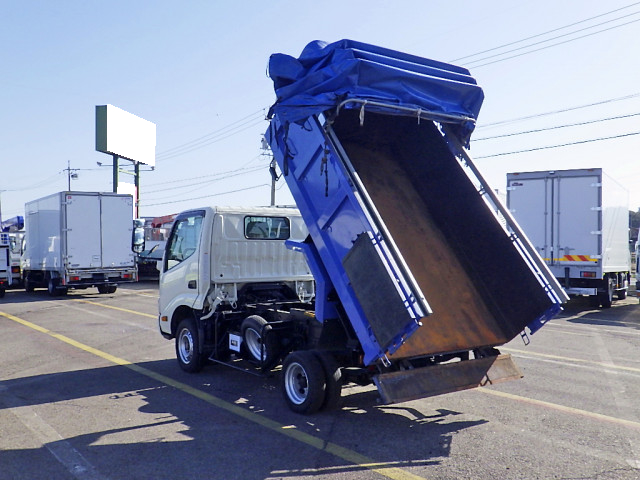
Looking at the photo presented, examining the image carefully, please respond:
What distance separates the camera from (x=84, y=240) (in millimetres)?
20922

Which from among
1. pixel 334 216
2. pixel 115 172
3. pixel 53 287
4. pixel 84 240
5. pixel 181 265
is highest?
pixel 115 172

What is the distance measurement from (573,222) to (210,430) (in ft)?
44.2

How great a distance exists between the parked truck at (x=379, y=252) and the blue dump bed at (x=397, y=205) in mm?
16

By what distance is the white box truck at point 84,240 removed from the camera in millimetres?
20641

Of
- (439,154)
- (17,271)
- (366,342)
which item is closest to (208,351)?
(366,342)

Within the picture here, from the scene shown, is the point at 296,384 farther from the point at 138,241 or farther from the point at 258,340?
the point at 138,241

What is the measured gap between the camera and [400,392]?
18.0 ft

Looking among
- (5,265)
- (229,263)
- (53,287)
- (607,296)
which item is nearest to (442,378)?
(229,263)

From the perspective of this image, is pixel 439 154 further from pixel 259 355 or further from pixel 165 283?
pixel 165 283

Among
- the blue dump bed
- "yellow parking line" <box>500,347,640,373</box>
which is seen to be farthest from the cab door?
"yellow parking line" <box>500,347,640,373</box>

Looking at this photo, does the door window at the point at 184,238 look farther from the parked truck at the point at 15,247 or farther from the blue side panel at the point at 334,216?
the parked truck at the point at 15,247

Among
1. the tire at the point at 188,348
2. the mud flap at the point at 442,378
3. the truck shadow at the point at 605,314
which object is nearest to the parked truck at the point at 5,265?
the tire at the point at 188,348

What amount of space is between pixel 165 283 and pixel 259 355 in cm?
236

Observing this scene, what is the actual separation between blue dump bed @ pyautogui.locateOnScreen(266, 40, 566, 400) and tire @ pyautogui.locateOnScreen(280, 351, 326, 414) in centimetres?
50
